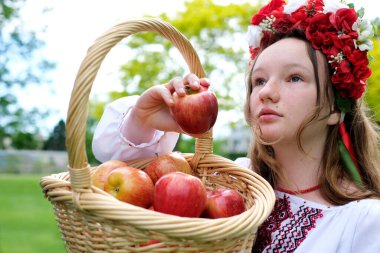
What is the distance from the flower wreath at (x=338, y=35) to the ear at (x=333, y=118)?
29mm

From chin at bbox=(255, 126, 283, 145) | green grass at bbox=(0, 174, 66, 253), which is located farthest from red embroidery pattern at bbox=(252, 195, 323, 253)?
green grass at bbox=(0, 174, 66, 253)

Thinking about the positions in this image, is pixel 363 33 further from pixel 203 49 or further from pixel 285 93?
pixel 203 49

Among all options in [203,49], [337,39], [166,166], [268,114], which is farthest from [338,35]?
[203,49]

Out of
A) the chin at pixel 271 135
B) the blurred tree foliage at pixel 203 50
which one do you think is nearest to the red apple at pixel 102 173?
the chin at pixel 271 135

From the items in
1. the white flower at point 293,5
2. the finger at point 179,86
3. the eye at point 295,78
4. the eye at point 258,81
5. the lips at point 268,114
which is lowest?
the lips at point 268,114

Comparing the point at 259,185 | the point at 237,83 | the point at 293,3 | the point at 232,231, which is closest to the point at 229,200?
the point at 259,185

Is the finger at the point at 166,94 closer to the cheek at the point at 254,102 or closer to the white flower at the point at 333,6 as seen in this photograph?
the cheek at the point at 254,102

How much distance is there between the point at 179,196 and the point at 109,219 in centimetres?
23

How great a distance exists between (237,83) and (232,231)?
8.04 meters

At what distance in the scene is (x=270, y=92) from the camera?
1.60 meters

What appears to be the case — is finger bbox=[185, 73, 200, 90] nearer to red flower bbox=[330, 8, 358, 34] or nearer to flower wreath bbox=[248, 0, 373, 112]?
flower wreath bbox=[248, 0, 373, 112]

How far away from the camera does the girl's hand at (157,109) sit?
1.46m

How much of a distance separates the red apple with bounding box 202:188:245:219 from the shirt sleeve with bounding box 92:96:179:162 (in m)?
0.43

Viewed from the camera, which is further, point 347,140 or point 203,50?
point 203,50
